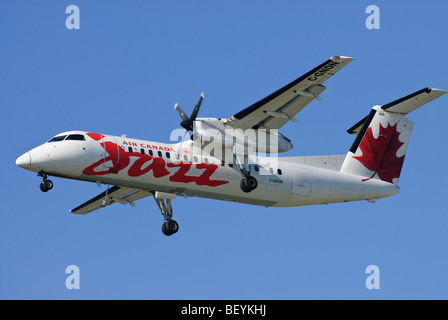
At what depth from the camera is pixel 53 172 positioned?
20312 millimetres

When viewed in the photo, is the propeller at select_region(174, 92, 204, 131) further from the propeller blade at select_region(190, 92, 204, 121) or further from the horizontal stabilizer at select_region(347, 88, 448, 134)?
the horizontal stabilizer at select_region(347, 88, 448, 134)

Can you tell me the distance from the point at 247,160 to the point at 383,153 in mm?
4722

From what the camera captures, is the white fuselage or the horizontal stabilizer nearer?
the white fuselage

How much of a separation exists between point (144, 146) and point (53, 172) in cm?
262

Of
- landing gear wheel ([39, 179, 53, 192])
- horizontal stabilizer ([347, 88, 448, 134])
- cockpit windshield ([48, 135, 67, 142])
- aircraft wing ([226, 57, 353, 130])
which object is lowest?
landing gear wheel ([39, 179, 53, 192])

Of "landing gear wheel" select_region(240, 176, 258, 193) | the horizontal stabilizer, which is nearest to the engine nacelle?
"landing gear wheel" select_region(240, 176, 258, 193)

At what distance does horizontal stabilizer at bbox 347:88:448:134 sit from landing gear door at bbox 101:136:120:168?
8600 mm

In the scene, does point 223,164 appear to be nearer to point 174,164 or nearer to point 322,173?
point 174,164

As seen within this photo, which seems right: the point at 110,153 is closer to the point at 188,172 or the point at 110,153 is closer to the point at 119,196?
the point at 188,172

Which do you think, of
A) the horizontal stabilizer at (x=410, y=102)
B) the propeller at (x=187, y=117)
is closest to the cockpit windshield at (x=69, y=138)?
the propeller at (x=187, y=117)

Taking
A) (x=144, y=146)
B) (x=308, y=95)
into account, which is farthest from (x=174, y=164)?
(x=308, y=95)

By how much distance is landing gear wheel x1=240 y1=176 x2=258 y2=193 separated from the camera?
2217 cm

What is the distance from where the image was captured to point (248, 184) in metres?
22.2

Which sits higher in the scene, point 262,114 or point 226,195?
point 262,114
